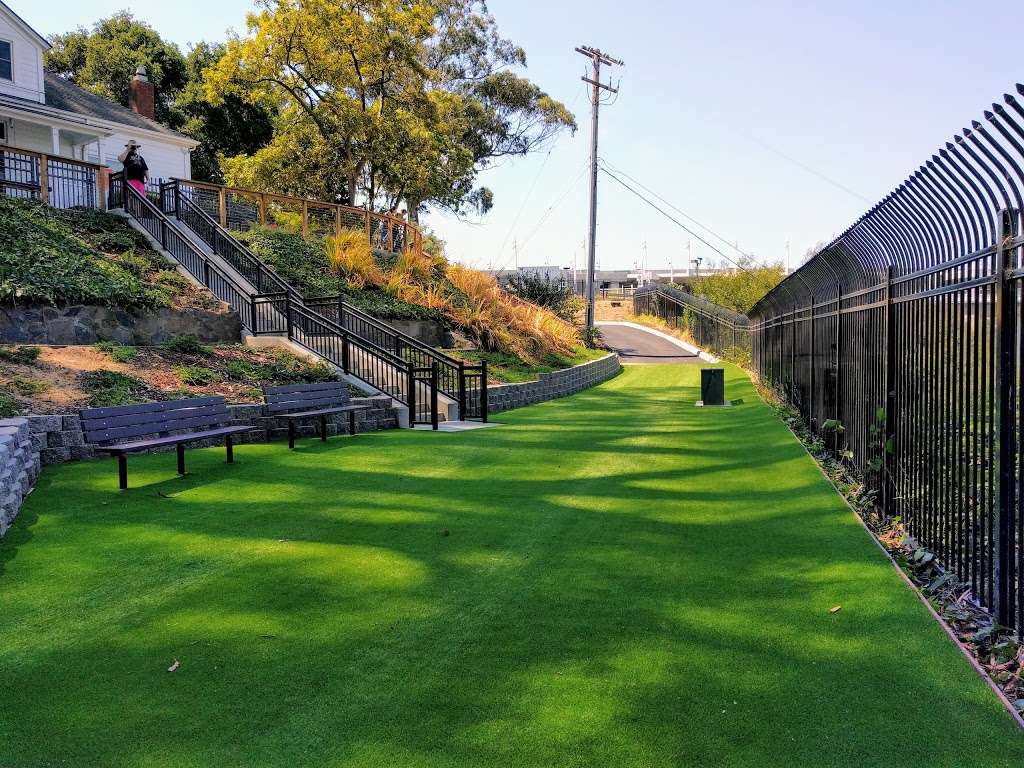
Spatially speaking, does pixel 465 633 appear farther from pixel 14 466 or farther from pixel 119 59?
pixel 119 59

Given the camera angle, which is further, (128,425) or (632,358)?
(632,358)

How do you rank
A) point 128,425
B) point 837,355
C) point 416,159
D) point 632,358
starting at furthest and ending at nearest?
point 632,358 → point 416,159 → point 837,355 → point 128,425

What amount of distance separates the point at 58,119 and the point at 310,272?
1154cm

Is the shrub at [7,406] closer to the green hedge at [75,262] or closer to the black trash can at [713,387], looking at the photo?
the green hedge at [75,262]

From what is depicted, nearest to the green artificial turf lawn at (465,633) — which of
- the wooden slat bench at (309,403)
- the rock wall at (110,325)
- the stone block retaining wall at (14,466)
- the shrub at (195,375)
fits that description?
the stone block retaining wall at (14,466)

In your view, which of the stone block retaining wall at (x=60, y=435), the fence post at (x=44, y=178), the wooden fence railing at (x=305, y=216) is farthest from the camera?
the wooden fence railing at (x=305, y=216)

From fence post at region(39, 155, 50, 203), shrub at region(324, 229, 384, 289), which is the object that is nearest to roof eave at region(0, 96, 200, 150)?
fence post at region(39, 155, 50, 203)

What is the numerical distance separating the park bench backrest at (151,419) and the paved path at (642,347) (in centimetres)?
2464

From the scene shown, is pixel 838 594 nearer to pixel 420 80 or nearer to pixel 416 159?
pixel 416 159

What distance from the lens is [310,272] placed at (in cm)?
2072

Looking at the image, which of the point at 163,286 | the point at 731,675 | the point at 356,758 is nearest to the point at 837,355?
the point at 731,675

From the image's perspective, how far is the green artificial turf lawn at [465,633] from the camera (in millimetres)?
3006

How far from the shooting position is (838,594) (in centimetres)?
463

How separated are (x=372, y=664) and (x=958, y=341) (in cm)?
384
